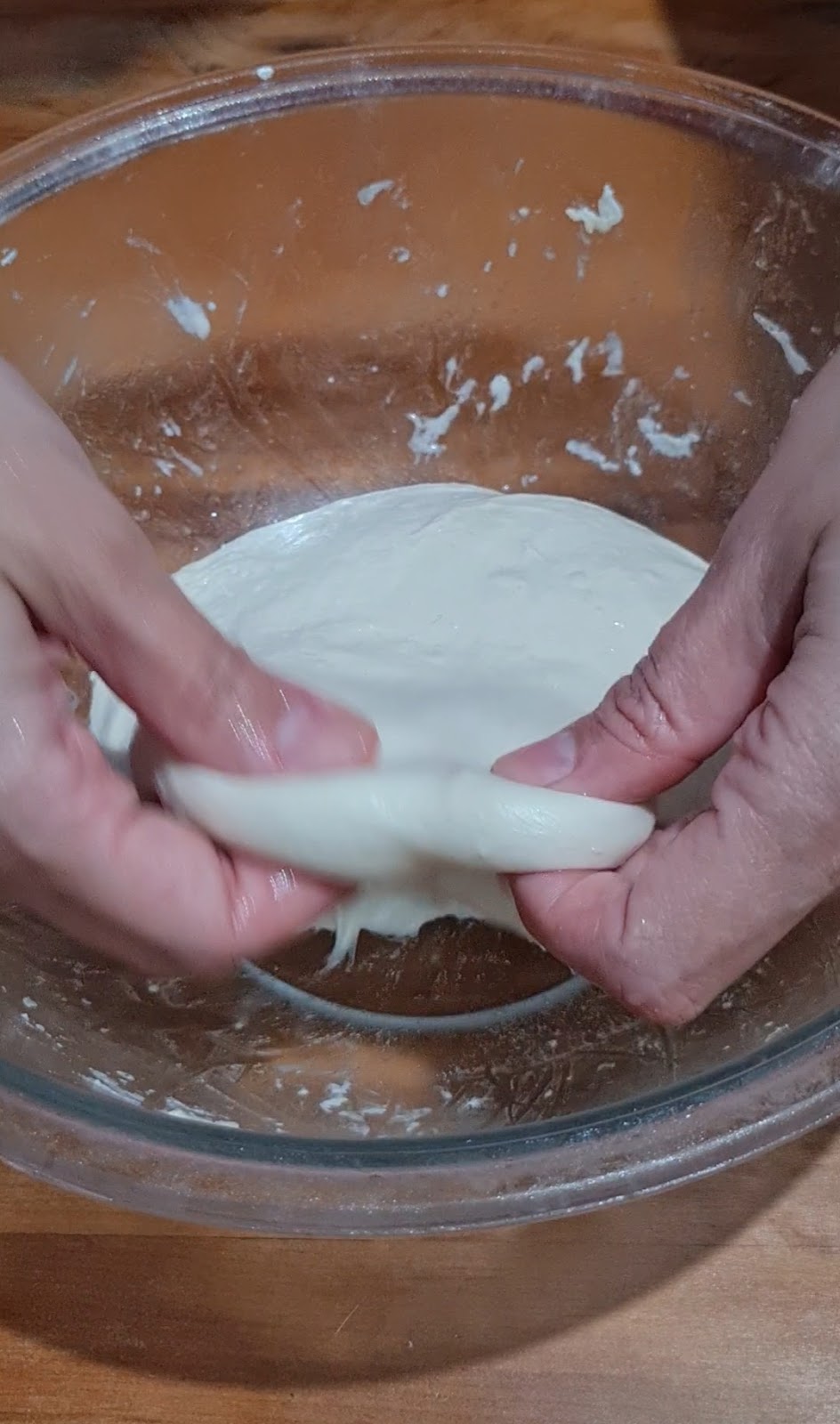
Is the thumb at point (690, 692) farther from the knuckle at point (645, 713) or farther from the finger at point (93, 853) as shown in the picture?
the finger at point (93, 853)

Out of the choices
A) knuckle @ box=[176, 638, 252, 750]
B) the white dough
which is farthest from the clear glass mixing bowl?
knuckle @ box=[176, 638, 252, 750]

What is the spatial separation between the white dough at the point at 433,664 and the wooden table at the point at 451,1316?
0.62 ft

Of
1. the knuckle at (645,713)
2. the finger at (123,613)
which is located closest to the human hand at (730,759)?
the knuckle at (645,713)

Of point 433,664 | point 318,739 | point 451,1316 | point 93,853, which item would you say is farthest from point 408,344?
point 451,1316

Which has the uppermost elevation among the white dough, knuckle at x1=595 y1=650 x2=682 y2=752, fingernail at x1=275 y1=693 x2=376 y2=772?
knuckle at x1=595 y1=650 x2=682 y2=752

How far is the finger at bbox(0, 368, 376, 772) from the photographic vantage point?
502 mm

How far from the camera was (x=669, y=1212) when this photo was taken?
617 mm

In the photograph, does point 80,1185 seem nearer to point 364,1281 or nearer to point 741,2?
point 364,1281

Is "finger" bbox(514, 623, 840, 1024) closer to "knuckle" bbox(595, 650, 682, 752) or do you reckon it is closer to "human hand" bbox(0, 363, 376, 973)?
"knuckle" bbox(595, 650, 682, 752)

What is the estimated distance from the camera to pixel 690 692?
1.82 ft

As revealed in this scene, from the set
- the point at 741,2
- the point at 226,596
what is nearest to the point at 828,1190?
the point at 226,596

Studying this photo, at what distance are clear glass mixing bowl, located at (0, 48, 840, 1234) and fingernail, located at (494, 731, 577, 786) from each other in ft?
0.48

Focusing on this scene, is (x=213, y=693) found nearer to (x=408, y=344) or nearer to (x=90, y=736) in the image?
(x=90, y=736)

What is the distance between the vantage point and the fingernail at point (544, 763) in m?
0.58
